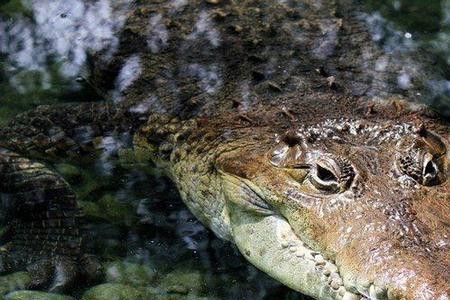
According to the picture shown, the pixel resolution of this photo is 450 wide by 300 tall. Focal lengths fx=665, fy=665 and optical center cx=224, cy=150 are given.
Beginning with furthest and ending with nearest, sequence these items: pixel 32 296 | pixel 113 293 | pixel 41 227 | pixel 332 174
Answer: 1. pixel 41 227
2. pixel 113 293
3. pixel 32 296
4. pixel 332 174

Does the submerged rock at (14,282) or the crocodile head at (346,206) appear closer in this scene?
the crocodile head at (346,206)

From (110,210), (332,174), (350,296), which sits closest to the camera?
(350,296)

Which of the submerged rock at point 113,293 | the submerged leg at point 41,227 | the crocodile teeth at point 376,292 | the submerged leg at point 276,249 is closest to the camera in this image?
the crocodile teeth at point 376,292

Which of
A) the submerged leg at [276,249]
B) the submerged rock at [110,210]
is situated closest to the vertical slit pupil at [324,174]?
the submerged leg at [276,249]

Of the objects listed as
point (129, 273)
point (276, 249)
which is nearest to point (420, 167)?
point (276, 249)

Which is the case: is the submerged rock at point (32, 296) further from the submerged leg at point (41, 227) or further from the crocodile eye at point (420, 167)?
the crocodile eye at point (420, 167)

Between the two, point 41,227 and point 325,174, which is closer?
point 325,174

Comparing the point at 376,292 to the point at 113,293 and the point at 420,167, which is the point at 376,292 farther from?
the point at 113,293

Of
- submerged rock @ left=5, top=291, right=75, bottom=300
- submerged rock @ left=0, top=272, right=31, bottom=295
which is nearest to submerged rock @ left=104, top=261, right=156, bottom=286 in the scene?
submerged rock @ left=5, top=291, right=75, bottom=300
